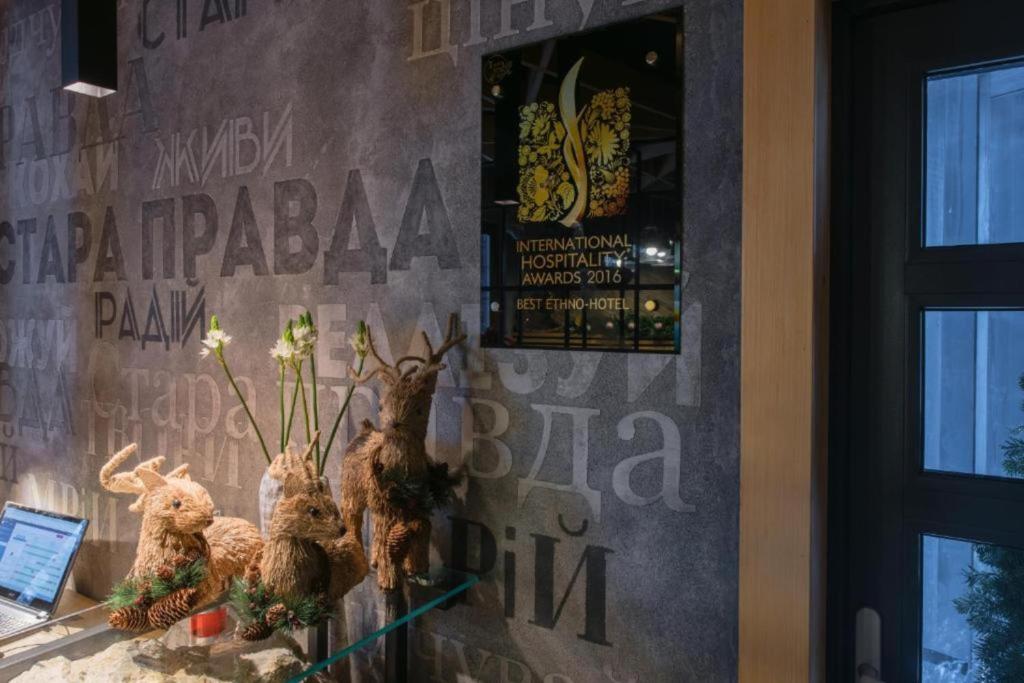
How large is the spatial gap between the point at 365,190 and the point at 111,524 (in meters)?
1.47

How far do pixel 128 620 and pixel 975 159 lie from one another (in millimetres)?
1633

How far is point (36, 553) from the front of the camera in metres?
2.21

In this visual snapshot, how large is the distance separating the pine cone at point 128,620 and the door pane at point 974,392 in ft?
4.56

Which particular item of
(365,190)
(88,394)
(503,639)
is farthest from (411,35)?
(88,394)

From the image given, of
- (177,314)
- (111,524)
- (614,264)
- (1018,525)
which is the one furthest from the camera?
(111,524)

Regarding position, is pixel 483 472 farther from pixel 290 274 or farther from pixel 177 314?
pixel 177 314

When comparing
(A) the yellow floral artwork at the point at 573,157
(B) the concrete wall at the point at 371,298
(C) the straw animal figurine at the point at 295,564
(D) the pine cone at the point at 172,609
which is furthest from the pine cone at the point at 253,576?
(A) the yellow floral artwork at the point at 573,157

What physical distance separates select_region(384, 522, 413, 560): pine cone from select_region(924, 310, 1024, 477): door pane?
931mm

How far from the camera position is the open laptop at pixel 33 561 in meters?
2.09

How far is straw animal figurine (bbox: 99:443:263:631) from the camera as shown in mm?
1332

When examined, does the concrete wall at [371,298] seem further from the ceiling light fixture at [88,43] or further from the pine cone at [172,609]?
the pine cone at [172,609]

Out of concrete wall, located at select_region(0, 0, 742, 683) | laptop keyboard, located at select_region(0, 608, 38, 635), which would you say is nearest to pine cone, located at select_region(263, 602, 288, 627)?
concrete wall, located at select_region(0, 0, 742, 683)

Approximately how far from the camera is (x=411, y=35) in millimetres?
1615

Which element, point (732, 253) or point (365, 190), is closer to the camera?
point (732, 253)
